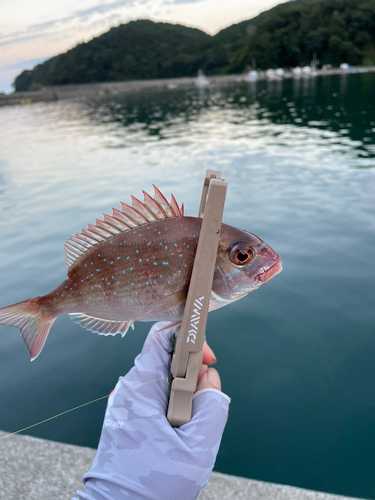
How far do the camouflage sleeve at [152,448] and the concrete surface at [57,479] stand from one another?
704 mm

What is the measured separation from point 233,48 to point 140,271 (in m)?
178

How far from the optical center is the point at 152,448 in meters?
1.90

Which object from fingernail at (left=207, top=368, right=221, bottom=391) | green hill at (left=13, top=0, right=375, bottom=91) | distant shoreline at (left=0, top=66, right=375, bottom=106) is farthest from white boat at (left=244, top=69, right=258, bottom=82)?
fingernail at (left=207, top=368, right=221, bottom=391)

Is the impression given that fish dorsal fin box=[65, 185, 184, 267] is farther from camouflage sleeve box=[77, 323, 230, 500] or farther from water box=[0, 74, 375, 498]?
water box=[0, 74, 375, 498]

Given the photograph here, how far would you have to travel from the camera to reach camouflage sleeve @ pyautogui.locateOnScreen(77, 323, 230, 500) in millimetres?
1809

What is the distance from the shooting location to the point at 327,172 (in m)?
10.9

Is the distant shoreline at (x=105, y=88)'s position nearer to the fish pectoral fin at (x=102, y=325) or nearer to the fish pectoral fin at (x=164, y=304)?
the fish pectoral fin at (x=102, y=325)

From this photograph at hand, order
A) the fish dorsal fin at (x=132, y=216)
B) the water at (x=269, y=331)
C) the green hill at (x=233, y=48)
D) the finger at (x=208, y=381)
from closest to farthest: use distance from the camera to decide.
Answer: the fish dorsal fin at (x=132, y=216) < the finger at (x=208, y=381) < the water at (x=269, y=331) < the green hill at (x=233, y=48)

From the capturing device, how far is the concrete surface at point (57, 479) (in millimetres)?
2398

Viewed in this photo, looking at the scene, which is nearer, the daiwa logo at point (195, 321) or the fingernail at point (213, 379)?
the daiwa logo at point (195, 321)

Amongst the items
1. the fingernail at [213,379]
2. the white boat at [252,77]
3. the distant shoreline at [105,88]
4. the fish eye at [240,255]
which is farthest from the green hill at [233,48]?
the fish eye at [240,255]

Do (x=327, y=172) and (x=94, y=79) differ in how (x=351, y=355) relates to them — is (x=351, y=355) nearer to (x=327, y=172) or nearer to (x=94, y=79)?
(x=327, y=172)

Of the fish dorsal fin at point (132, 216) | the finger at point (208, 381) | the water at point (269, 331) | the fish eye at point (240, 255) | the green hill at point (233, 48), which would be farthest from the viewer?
the green hill at point (233, 48)

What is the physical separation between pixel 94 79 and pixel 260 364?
17618 cm
